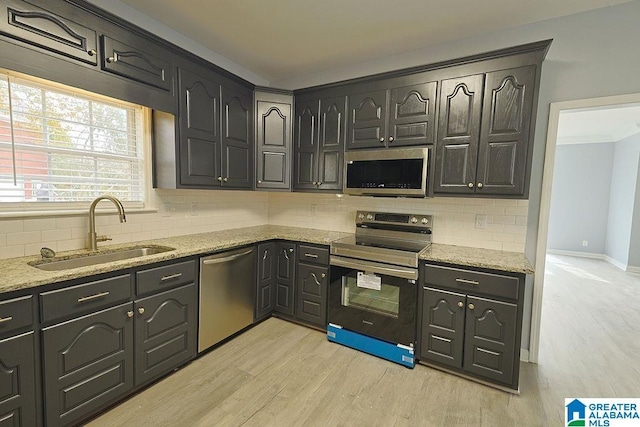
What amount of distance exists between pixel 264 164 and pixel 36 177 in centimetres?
174

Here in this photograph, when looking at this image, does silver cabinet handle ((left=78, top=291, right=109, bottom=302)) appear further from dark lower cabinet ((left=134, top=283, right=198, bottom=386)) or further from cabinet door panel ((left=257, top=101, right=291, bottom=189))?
cabinet door panel ((left=257, top=101, right=291, bottom=189))

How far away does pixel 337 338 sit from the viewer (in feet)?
8.40

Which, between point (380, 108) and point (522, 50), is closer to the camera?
point (522, 50)

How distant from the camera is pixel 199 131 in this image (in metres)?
2.40

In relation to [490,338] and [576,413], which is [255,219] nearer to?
[490,338]

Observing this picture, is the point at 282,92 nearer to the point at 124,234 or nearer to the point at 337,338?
the point at 124,234

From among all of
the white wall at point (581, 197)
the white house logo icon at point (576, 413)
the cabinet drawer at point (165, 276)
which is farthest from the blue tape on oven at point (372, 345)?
the white wall at point (581, 197)

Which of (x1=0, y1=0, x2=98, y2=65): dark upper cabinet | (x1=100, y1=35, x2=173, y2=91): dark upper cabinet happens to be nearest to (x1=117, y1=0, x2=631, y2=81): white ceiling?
(x1=100, y1=35, x2=173, y2=91): dark upper cabinet

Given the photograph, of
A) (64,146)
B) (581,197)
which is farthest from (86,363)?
(581,197)

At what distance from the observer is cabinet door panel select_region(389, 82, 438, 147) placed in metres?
2.33

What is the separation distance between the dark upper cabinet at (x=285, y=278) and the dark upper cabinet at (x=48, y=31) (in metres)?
2.02

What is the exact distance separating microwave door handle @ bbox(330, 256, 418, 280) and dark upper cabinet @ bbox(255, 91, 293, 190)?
1059mm

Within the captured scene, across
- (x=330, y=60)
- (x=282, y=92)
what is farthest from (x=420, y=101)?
(x=282, y=92)

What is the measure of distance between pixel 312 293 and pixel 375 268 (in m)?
0.76
